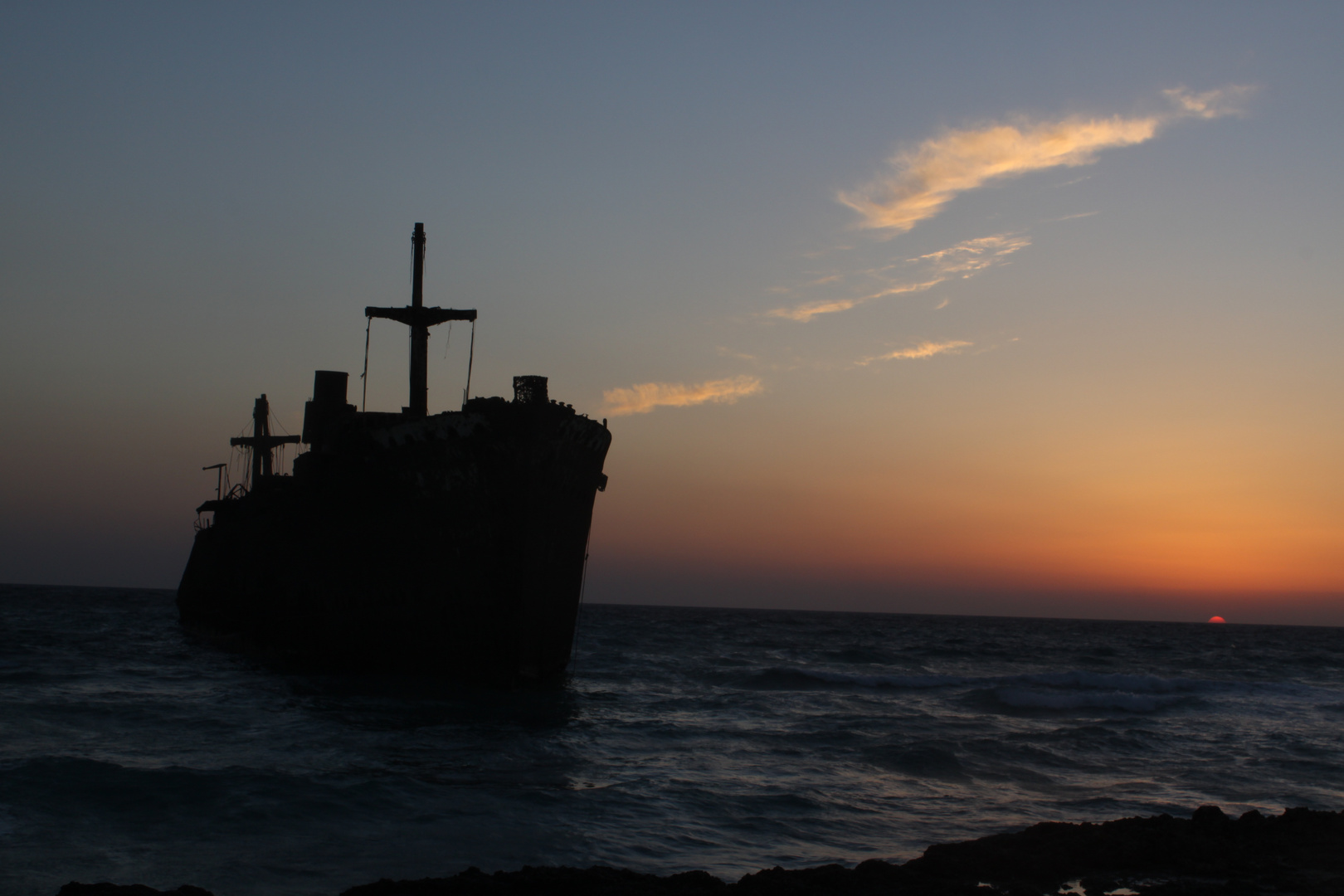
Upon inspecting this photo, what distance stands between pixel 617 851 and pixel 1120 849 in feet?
13.4

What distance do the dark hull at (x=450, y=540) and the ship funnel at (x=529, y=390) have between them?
6.3 inches

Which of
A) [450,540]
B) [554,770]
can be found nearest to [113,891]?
[554,770]

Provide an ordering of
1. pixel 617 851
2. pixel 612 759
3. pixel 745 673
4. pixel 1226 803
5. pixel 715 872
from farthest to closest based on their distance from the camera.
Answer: pixel 745 673
pixel 612 759
pixel 1226 803
pixel 617 851
pixel 715 872

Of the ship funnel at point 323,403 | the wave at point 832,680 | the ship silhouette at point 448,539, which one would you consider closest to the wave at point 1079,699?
the wave at point 832,680

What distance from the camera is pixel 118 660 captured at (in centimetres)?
2458

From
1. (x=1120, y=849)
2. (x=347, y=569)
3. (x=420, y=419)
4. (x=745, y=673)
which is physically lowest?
(x=745, y=673)

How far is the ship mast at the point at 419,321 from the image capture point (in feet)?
73.8

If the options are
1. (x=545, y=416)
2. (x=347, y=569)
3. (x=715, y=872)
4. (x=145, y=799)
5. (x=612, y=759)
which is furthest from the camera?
(x=347, y=569)

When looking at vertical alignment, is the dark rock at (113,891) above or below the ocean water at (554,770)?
above

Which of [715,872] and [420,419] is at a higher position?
[420,419]

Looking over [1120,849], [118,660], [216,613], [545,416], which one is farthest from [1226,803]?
[216,613]

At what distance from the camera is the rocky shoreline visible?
6020mm

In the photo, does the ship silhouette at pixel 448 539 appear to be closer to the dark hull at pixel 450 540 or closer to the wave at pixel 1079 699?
the dark hull at pixel 450 540

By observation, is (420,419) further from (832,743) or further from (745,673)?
(745,673)
